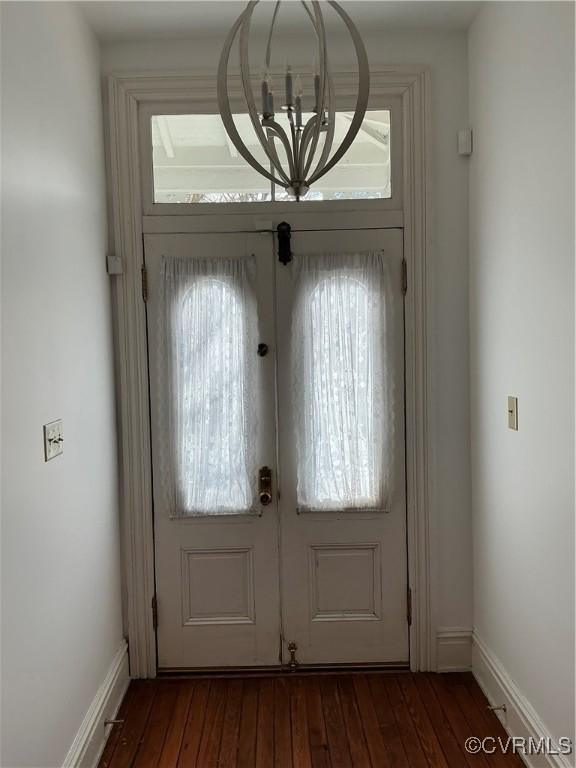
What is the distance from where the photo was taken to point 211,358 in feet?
8.66

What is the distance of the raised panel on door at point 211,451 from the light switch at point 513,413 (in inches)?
38.3

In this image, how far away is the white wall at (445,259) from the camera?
259 cm

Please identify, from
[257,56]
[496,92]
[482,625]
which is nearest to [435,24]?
[496,92]

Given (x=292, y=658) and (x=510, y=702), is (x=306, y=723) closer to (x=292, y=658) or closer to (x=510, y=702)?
(x=292, y=658)

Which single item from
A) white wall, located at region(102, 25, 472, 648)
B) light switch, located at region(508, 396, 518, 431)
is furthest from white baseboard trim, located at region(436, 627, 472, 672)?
light switch, located at region(508, 396, 518, 431)

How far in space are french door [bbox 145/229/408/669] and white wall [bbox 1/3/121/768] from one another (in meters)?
0.29

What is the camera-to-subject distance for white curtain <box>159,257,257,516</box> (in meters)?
2.64

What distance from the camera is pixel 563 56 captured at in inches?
68.9

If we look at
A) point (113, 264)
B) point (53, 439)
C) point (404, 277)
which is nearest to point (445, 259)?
point (404, 277)

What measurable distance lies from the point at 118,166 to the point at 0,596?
5.93ft

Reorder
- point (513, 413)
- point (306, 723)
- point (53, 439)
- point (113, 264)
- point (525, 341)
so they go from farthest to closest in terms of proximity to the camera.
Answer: point (113, 264)
point (306, 723)
point (513, 413)
point (525, 341)
point (53, 439)

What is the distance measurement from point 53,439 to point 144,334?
2.88 ft

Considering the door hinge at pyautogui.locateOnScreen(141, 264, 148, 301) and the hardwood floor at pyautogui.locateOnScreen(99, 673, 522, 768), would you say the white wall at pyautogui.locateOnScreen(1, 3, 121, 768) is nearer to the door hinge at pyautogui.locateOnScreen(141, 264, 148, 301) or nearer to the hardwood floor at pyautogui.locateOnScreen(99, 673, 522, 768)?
the door hinge at pyautogui.locateOnScreen(141, 264, 148, 301)

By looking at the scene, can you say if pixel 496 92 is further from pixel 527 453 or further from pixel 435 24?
pixel 527 453
